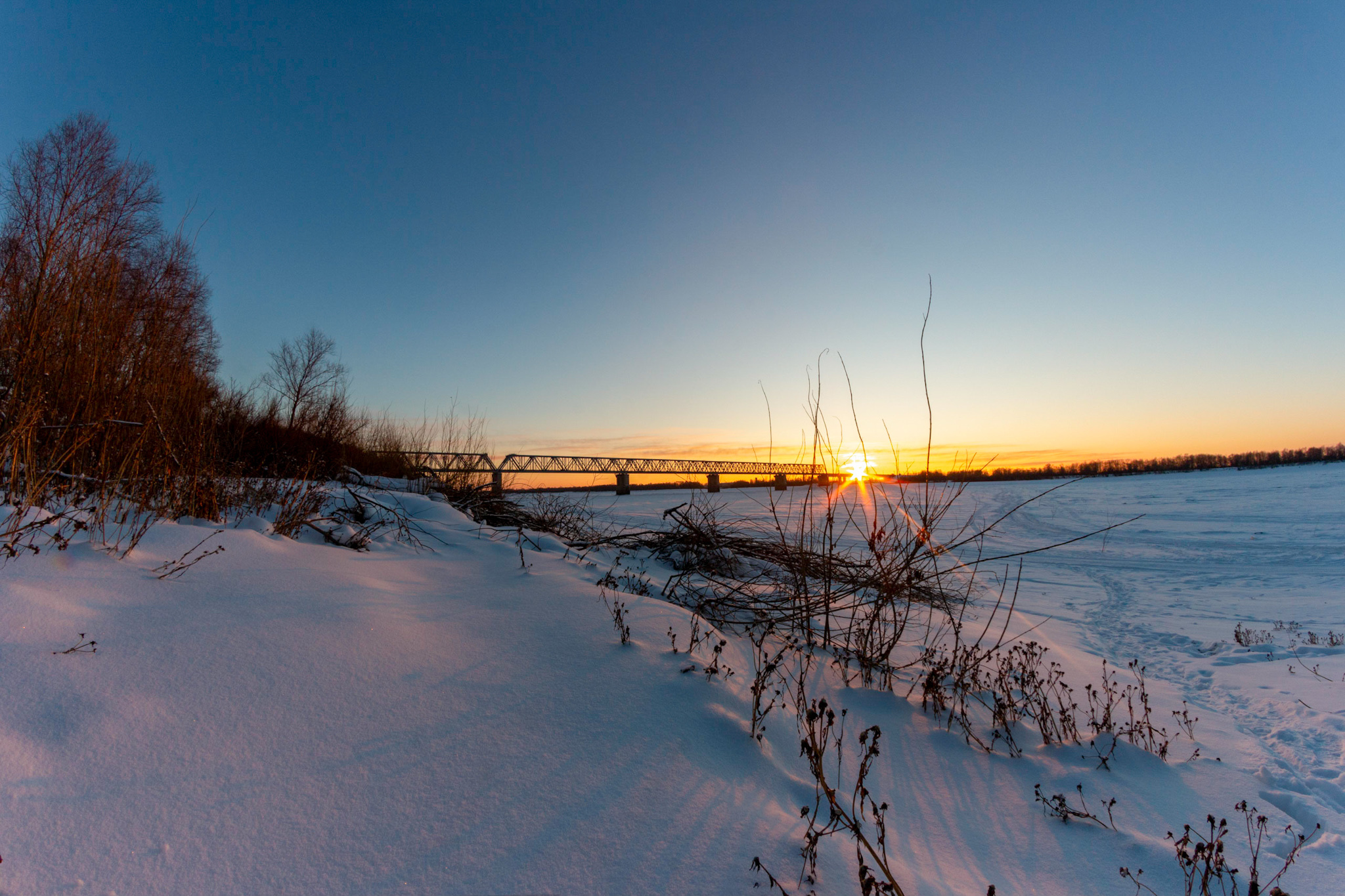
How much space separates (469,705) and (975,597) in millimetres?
5975

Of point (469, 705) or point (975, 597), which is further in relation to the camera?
point (975, 597)

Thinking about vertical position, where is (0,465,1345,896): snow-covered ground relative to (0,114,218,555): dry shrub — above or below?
below

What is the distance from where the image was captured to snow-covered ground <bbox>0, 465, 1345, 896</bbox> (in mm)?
1213

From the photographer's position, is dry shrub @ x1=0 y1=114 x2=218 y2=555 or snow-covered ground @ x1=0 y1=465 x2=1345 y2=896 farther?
dry shrub @ x1=0 y1=114 x2=218 y2=555

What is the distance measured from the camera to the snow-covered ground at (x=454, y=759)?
3.98 feet

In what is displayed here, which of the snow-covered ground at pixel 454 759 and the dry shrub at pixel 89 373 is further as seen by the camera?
the dry shrub at pixel 89 373

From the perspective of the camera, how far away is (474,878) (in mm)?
1203

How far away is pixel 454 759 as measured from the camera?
1.56 metres

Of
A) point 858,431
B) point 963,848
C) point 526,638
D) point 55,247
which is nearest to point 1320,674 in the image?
point 858,431

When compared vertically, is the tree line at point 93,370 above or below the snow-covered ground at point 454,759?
above

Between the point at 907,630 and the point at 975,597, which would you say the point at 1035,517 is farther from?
the point at 907,630

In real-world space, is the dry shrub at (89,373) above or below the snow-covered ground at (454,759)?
above

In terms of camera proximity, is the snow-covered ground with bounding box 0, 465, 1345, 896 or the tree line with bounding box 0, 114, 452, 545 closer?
the snow-covered ground with bounding box 0, 465, 1345, 896

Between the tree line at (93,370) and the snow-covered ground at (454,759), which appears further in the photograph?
the tree line at (93,370)
